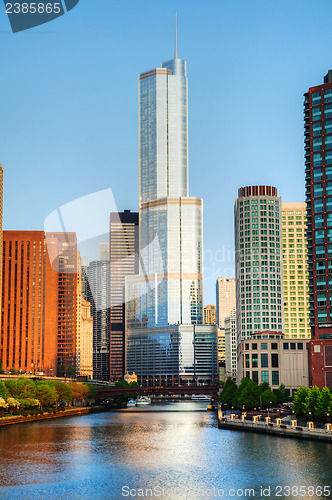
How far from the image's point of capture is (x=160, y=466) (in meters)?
85.7

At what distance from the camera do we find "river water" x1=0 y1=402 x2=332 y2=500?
69625 millimetres

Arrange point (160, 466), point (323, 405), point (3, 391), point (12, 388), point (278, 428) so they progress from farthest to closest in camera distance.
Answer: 1. point (12, 388)
2. point (3, 391)
3. point (323, 405)
4. point (278, 428)
5. point (160, 466)

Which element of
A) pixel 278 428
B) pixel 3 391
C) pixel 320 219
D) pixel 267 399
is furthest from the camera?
pixel 267 399

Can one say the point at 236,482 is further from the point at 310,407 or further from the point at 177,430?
the point at 177,430

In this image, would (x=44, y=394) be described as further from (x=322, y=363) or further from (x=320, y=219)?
(x=320, y=219)

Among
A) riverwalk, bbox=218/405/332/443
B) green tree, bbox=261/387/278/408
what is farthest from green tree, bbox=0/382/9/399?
green tree, bbox=261/387/278/408

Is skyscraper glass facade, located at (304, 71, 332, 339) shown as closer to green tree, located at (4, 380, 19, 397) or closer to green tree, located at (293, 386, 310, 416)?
green tree, located at (293, 386, 310, 416)

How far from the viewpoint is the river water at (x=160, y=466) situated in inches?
2741

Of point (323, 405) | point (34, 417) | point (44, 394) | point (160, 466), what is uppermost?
point (323, 405)

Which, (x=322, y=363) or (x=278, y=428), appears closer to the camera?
(x=278, y=428)

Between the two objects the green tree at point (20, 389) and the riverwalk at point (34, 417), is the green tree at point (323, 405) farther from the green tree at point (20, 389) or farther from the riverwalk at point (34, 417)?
the green tree at point (20, 389)

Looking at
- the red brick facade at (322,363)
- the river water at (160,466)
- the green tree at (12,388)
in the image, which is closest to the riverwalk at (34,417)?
the green tree at (12,388)

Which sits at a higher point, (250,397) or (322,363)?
(322,363)

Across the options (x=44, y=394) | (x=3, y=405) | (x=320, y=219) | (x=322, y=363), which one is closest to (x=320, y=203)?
(x=320, y=219)
